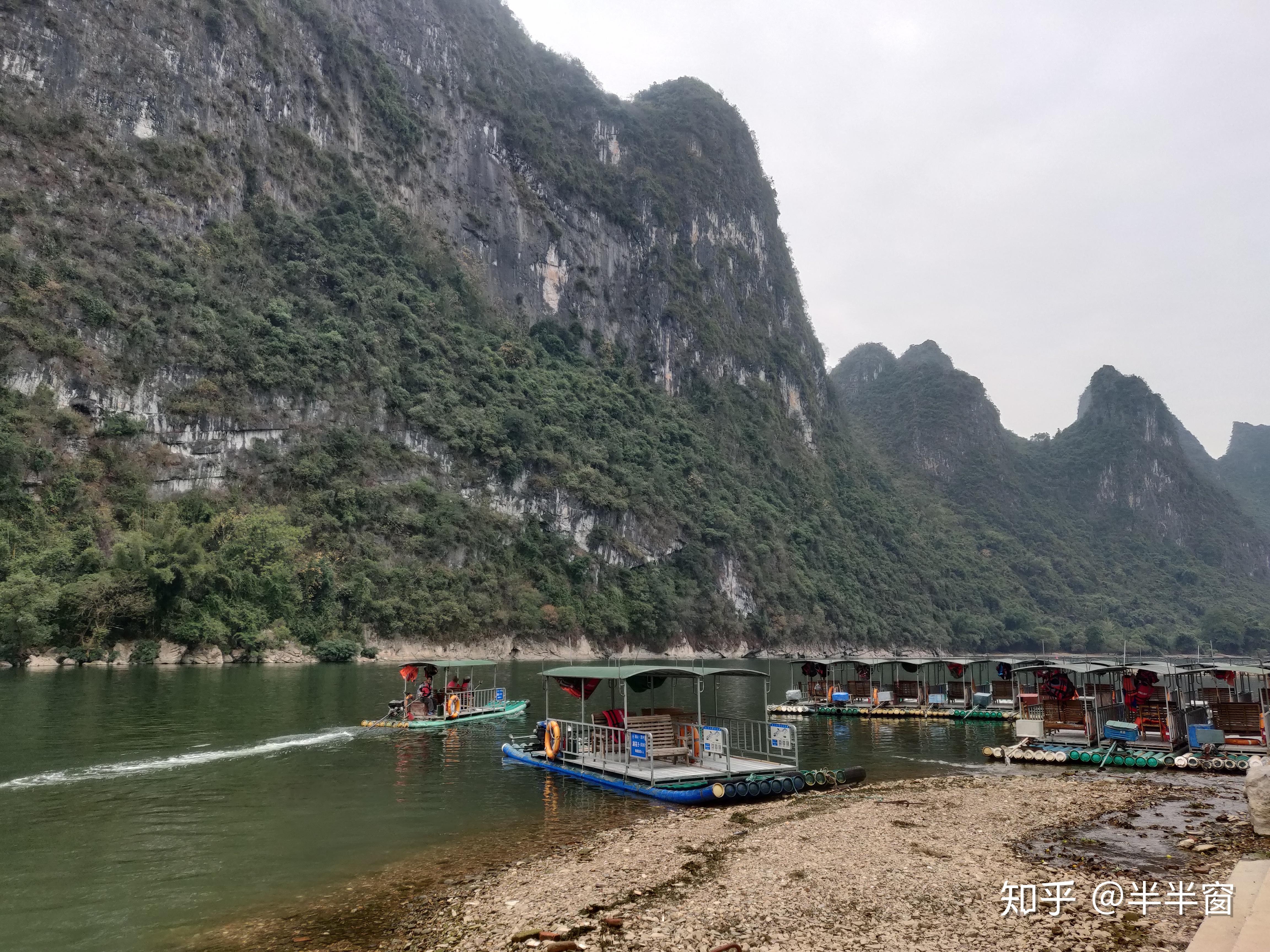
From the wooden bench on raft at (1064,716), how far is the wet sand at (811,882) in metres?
9.28

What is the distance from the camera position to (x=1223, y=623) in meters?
150

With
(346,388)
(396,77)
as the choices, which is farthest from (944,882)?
(396,77)

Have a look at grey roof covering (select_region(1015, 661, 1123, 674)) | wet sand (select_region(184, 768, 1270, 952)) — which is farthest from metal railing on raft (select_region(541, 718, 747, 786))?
grey roof covering (select_region(1015, 661, 1123, 674))

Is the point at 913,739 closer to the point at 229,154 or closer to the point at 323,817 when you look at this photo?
the point at 323,817

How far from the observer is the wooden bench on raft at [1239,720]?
23766mm

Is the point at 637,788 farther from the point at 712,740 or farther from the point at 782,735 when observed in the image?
the point at 782,735

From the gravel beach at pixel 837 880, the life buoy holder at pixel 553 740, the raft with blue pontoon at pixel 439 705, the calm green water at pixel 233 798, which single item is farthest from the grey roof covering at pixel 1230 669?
the raft with blue pontoon at pixel 439 705

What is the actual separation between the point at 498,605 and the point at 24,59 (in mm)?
79537

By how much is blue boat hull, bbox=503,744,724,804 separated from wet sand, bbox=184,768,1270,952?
0.56m

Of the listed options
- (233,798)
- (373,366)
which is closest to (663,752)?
(233,798)

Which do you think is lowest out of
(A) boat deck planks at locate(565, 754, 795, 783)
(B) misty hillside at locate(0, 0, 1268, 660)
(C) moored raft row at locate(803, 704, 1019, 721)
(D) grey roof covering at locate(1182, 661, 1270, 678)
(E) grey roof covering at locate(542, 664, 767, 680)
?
(C) moored raft row at locate(803, 704, 1019, 721)

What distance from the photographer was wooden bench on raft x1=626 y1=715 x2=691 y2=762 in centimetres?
2050

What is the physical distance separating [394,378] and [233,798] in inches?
3461

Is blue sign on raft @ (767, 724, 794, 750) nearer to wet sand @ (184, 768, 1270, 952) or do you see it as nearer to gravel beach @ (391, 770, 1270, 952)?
gravel beach @ (391, 770, 1270, 952)
